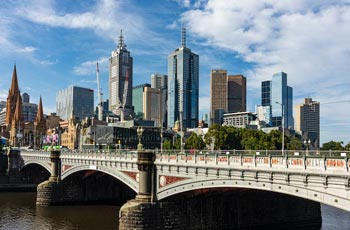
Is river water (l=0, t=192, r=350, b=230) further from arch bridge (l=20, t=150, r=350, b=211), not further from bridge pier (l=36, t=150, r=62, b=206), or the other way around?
arch bridge (l=20, t=150, r=350, b=211)

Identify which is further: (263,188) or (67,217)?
(67,217)

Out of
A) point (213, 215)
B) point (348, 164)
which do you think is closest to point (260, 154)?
point (348, 164)

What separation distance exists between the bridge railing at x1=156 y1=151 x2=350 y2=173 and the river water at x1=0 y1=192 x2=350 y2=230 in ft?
51.8

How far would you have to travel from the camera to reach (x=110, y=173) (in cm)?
5778

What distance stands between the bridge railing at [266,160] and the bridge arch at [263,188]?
56.3 inches

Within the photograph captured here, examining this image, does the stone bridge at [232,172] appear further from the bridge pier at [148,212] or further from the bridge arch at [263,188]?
the bridge pier at [148,212]

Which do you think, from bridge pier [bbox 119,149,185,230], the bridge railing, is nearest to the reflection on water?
bridge pier [bbox 119,149,185,230]

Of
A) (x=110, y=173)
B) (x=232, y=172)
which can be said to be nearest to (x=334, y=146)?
(x=110, y=173)

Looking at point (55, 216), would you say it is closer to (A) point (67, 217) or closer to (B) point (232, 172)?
(A) point (67, 217)

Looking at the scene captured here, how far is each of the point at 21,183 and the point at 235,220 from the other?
67574 millimetres

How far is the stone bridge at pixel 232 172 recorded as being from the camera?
28.1m

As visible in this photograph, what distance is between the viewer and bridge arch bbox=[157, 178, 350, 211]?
27.9 m

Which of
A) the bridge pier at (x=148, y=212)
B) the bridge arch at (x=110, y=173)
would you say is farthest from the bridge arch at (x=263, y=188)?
the bridge arch at (x=110, y=173)

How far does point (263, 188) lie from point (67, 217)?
36.0 m
